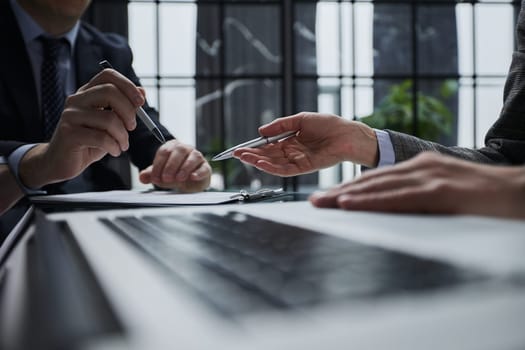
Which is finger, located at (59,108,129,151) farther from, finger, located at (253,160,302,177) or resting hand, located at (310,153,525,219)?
resting hand, located at (310,153,525,219)

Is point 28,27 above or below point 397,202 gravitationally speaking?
above

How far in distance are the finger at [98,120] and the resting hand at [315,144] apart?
0.22 m

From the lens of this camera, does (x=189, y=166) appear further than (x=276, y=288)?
Yes

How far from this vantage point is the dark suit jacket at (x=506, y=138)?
103 cm

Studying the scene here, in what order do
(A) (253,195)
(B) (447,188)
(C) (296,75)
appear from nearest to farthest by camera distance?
(B) (447,188), (A) (253,195), (C) (296,75)

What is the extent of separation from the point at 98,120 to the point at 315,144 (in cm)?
42

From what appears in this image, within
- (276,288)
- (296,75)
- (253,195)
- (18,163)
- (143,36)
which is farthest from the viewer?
(296,75)

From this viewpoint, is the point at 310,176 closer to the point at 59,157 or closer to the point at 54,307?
the point at 59,157

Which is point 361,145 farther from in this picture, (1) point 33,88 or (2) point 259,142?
(1) point 33,88

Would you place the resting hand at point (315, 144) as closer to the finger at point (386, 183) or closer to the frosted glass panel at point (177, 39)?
the finger at point (386, 183)

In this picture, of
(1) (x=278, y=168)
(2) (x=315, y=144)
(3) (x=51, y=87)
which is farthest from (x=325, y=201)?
(3) (x=51, y=87)

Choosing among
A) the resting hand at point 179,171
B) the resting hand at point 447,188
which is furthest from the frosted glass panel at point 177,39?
the resting hand at point 447,188

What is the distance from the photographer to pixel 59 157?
38.4 inches

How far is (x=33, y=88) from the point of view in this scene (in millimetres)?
1396
